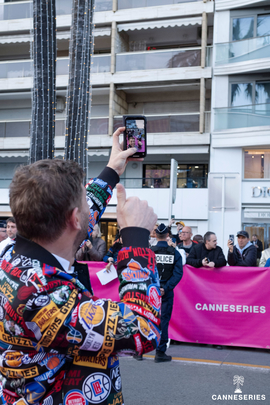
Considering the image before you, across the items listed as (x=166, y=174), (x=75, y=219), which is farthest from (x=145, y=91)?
(x=75, y=219)

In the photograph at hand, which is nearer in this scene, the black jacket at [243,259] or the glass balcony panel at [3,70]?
the black jacket at [243,259]

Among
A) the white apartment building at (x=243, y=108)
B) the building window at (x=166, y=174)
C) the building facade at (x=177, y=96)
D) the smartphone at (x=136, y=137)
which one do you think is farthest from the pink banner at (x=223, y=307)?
the building window at (x=166, y=174)

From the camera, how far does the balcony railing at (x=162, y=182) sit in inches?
838

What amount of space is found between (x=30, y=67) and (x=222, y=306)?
20.1m

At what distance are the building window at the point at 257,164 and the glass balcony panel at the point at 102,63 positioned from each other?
8644mm

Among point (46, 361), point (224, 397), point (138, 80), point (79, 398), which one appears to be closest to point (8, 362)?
point (46, 361)

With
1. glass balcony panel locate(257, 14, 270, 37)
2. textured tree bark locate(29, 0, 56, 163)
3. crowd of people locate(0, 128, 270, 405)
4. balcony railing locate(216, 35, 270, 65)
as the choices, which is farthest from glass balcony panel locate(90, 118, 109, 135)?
crowd of people locate(0, 128, 270, 405)

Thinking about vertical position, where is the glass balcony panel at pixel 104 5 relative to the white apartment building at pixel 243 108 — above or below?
above

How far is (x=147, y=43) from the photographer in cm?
2445

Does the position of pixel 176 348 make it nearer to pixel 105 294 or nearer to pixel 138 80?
pixel 105 294

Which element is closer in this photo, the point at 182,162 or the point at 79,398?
the point at 79,398

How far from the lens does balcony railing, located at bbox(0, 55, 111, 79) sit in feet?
74.8

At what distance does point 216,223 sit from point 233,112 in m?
5.27

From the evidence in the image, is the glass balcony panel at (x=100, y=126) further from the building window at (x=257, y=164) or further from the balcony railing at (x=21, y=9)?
the building window at (x=257, y=164)
